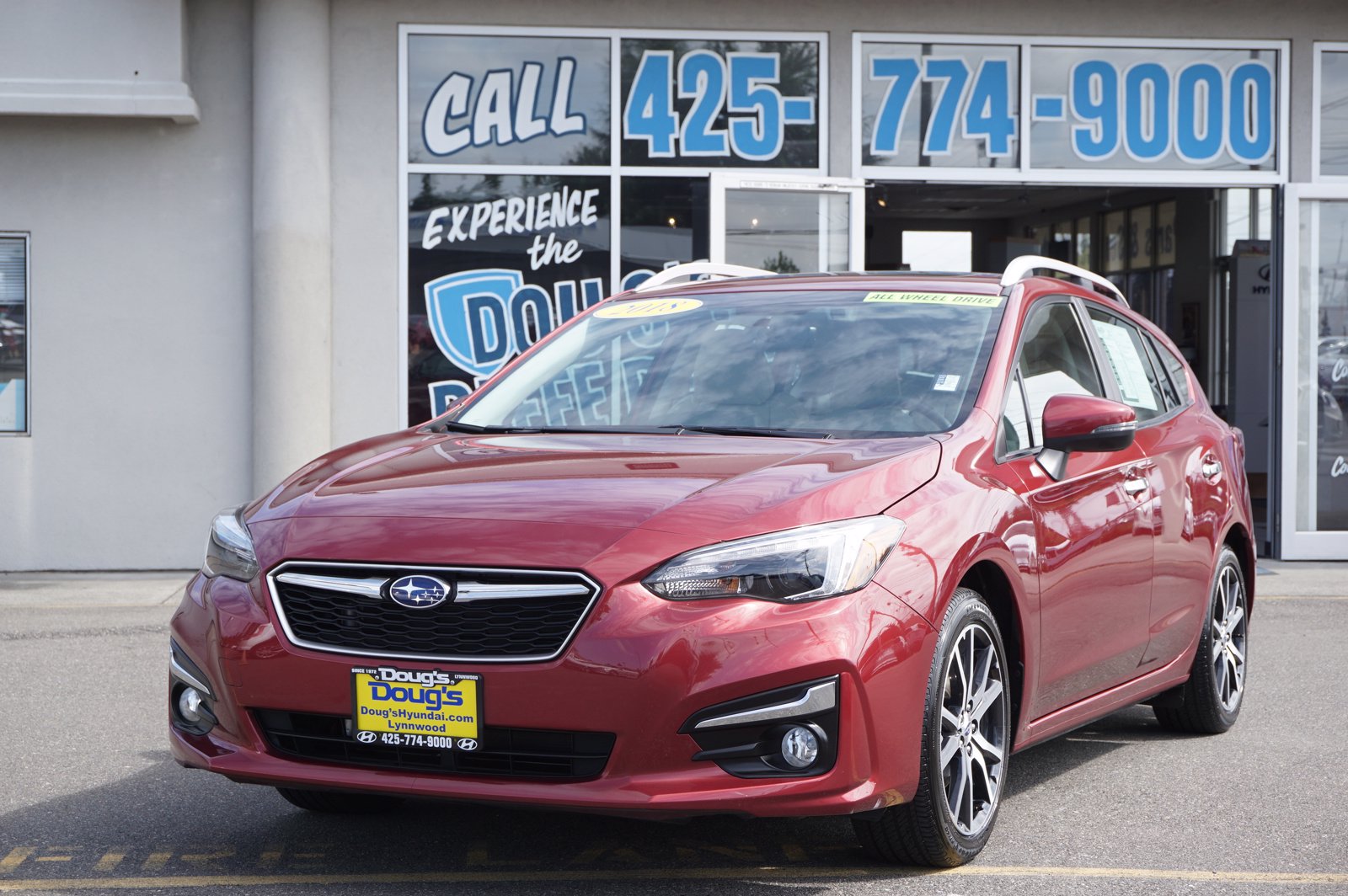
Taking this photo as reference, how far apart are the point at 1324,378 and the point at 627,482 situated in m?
9.73

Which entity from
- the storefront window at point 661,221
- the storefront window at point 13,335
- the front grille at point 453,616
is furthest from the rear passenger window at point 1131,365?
the storefront window at point 13,335

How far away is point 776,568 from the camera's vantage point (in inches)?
151

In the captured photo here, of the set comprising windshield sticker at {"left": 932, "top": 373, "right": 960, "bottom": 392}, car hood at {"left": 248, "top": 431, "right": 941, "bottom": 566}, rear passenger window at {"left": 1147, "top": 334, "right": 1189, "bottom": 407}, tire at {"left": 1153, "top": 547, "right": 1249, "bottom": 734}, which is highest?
rear passenger window at {"left": 1147, "top": 334, "right": 1189, "bottom": 407}

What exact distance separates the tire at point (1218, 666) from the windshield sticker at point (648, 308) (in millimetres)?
2228

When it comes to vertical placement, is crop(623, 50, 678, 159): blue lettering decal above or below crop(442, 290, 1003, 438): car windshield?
above

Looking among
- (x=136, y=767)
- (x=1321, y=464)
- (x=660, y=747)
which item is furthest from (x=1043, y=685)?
(x=1321, y=464)

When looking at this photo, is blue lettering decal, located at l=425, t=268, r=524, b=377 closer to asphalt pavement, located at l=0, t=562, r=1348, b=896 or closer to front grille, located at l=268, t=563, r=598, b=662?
asphalt pavement, located at l=0, t=562, r=1348, b=896

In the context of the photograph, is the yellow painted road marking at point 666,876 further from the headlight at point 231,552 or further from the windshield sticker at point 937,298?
the windshield sticker at point 937,298

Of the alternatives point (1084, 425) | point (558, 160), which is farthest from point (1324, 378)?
point (1084, 425)

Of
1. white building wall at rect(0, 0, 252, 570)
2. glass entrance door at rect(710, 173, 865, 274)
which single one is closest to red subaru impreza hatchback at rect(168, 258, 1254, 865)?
glass entrance door at rect(710, 173, 865, 274)

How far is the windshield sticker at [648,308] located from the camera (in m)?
5.61

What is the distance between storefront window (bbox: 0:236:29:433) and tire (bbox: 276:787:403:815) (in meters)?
7.74

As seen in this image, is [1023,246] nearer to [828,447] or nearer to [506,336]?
[506,336]

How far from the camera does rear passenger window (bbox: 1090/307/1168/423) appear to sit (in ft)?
Result: 19.3
